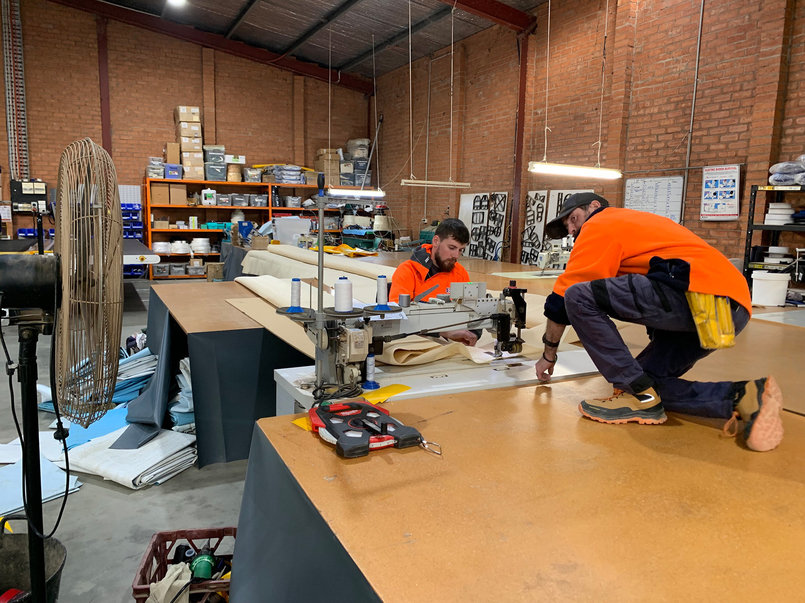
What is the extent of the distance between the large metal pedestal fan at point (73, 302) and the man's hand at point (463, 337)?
1.34 meters

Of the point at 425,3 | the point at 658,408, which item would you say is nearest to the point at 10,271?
the point at 658,408

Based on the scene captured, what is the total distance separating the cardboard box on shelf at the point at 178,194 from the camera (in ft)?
30.5

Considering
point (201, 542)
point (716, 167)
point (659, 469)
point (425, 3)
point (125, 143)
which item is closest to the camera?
point (659, 469)

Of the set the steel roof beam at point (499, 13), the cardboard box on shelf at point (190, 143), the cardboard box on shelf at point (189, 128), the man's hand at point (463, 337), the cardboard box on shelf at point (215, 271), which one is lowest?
the cardboard box on shelf at point (215, 271)

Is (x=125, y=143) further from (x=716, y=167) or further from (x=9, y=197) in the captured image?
(x=716, y=167)

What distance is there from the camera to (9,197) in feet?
28.0

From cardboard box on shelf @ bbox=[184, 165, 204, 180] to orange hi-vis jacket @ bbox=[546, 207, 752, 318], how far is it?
29.4 ft

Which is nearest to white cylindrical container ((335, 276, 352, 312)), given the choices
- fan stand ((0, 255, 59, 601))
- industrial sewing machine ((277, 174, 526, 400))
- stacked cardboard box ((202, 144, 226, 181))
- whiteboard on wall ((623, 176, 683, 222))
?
industrial sewing machine ((277, 174, 526, 400))

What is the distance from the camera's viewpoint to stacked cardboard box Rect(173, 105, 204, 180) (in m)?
9.25

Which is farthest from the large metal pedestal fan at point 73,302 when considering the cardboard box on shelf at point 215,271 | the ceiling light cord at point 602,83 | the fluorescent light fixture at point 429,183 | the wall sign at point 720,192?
the ceiling light cord at point 602,83

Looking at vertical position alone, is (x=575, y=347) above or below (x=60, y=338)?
below

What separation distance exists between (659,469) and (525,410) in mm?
438

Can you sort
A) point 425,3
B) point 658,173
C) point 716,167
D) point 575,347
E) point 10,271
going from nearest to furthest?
point 10,271, point 575,347, point 716,167, point 658,173, point 425,3

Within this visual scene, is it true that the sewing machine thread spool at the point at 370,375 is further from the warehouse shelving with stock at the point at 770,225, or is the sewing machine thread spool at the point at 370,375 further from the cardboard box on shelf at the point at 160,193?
the cardboard box on shelf at the point at 160,193
